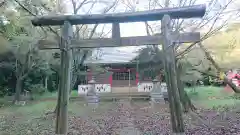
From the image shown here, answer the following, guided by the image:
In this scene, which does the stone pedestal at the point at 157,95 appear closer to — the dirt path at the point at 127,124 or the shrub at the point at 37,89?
the dirt path at the point at 127,124

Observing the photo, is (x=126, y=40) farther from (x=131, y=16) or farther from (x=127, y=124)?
(x=127, y=124)

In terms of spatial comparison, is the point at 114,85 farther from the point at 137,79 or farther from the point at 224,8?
the point at 224,8

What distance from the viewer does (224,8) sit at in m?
11.1

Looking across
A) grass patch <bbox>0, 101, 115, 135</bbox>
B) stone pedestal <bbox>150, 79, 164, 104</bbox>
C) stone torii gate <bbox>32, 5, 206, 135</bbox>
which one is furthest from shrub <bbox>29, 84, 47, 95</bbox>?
stone torii gate <bbox>32, 5, 206, 135</bbox>

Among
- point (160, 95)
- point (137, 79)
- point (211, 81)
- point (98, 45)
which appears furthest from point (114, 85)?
point (98, 45)

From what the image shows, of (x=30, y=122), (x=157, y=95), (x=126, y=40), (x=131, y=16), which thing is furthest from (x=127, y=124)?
(x=157, y=95)

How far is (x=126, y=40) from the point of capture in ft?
17.4

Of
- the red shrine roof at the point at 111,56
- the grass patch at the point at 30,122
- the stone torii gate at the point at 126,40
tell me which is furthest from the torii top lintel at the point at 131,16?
the red shrine roof at the point at 111,56

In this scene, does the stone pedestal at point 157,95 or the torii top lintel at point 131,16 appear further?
the stone pedestal at point 157,95

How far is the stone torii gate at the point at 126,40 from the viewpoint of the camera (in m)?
4.97

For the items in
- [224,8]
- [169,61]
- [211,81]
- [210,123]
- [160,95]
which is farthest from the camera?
[211,81]

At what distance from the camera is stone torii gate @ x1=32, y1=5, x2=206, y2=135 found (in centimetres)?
497

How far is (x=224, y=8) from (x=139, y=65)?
407 inches

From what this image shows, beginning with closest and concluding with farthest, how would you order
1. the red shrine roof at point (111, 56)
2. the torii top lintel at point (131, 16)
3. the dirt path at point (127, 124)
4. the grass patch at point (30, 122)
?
the torii top lintel at point (131, 16) → the dirt path at point (127, 124) → the grass patch at point (30, 122) → the red shrine roof at point (111, 56)
